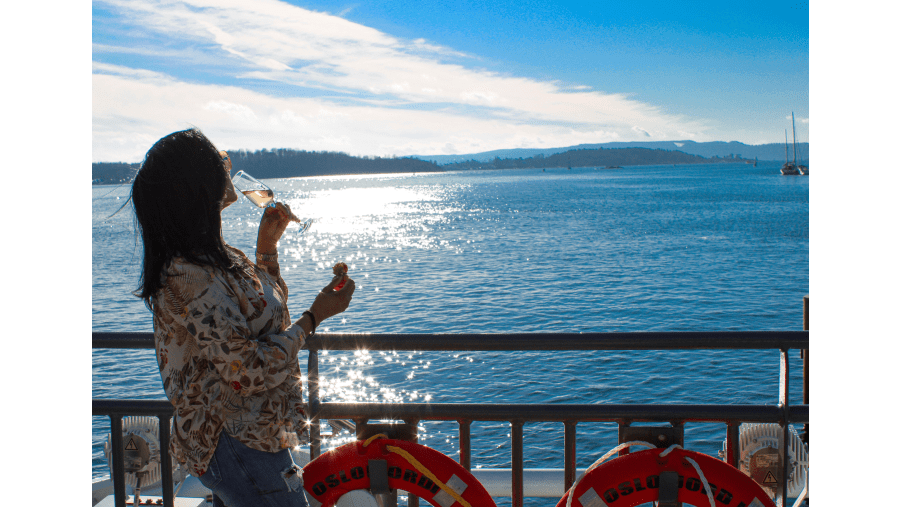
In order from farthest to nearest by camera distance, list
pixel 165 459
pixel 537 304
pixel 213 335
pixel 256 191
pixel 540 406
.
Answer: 1. pixel 537 304
2. pixel 165 459
3. pixel 540 406
4. pixel 256 191
5. pixel 213 335

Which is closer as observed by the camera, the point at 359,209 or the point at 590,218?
the point at 590,218

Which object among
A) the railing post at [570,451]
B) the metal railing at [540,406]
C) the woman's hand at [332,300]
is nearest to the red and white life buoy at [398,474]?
the metal railing at [540,406]

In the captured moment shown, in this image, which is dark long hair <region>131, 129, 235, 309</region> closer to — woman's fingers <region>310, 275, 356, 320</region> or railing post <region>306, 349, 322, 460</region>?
woman's fingers <region>310, 275, 356, 320</region>

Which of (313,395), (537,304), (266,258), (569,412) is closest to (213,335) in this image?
(266,258)

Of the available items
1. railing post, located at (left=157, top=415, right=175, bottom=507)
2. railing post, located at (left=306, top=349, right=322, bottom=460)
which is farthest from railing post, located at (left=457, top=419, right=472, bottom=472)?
railing post, located at (left=157, top=415, right=175, bottom=507)

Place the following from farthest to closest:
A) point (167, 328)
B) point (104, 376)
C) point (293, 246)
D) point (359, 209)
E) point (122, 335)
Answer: point (359, 209) < point (293, 246) < point (104, 376) < point (122, 335) < point (167, 328)

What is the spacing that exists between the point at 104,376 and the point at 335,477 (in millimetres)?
23188

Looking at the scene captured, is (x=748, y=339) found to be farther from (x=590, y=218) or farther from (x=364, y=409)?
(x=590, y=218)

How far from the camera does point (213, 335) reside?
6.30 feet

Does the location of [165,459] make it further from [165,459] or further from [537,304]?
[537,304]

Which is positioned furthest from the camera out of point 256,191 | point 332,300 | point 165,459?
point 165,459

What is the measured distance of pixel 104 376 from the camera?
894 inches

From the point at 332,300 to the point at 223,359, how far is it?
0.47m

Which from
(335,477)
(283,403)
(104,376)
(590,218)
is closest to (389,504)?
(335,477)
